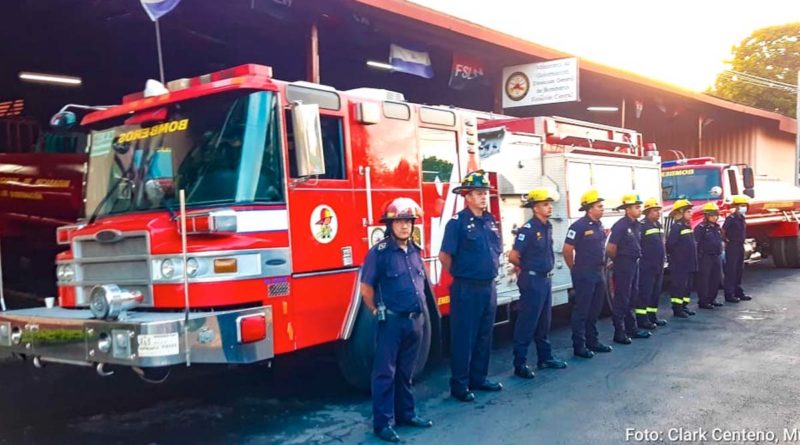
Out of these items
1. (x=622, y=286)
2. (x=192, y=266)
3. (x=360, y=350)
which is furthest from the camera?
(x=622, y=286)

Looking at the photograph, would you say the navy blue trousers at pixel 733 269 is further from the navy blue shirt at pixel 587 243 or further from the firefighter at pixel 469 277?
the firefighter at pixel 469 277

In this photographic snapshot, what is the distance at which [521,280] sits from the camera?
677cm

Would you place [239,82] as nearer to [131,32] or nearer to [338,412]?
[338,412]

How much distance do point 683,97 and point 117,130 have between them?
57.0ft

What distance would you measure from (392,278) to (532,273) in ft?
7.06

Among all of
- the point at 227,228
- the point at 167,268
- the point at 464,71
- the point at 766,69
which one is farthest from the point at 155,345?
the point at 766,69

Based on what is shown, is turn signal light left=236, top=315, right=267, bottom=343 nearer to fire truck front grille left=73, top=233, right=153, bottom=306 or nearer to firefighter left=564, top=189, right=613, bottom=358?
fire truck front grille left=73, top=233, right=153, bottom=306

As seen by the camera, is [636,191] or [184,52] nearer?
[636,191]

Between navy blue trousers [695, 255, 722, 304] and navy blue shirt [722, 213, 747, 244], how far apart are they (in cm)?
94

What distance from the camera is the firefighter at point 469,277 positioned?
586cm

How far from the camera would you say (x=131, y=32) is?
1170 cm

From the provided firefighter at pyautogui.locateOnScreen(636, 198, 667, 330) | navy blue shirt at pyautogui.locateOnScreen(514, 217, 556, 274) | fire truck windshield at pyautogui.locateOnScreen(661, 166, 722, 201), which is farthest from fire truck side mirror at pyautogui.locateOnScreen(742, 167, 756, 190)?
navy blue shirt at pyautogui.locateOnScreen(514, 217, 556, 274)

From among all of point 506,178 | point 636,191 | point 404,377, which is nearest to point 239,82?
point 404,377

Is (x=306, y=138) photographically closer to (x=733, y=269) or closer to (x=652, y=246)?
(x=652, y=246)
